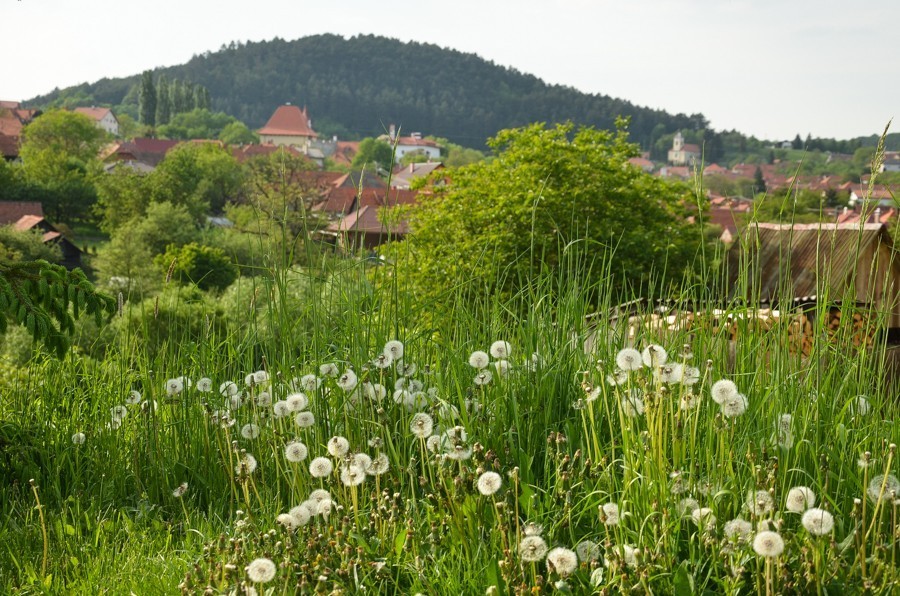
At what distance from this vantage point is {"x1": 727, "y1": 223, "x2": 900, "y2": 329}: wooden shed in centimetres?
239

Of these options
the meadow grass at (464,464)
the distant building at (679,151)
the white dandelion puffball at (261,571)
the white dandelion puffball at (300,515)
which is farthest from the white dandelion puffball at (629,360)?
the distant building at (679,151)

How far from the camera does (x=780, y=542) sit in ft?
4.78

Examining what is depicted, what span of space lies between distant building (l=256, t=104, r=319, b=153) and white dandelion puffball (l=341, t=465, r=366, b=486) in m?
139

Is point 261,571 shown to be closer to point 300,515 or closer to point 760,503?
point 300,515

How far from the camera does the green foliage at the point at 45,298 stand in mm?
3020

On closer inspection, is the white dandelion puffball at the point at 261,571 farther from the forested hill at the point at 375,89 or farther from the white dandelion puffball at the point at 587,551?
the forested hill at the point at 375,89

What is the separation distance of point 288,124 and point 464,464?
147m

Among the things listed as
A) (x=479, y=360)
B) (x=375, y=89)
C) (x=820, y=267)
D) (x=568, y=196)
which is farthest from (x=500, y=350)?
(x=375, y=89)

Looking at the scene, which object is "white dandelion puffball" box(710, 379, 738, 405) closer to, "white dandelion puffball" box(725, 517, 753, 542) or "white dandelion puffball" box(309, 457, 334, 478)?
"white dandelion puffball" box(725, 517, 753, 542)

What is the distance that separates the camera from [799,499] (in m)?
1.65

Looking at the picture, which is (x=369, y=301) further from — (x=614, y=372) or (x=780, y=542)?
(x=780, y=542)

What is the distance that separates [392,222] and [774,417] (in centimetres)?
140

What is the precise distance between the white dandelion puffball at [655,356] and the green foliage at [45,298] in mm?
1967

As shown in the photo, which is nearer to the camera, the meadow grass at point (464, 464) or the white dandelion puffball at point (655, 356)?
the meadow grass at point (464, 464)
